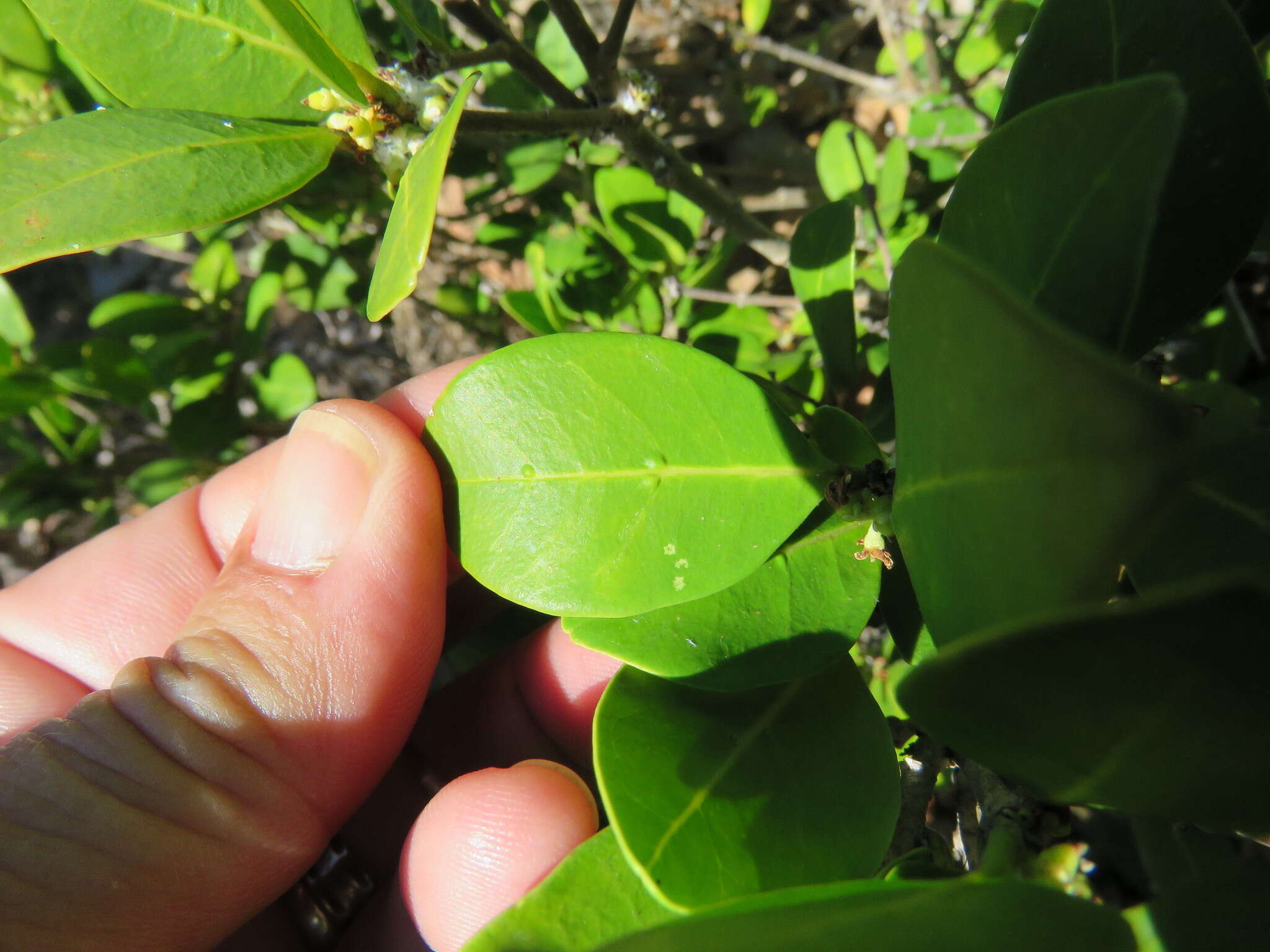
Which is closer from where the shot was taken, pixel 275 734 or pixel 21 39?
pixel 275 734

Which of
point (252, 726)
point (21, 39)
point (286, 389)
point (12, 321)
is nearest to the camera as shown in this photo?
point (252, 726)

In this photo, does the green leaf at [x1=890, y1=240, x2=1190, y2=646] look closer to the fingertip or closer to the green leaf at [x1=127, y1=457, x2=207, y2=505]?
the fingertip

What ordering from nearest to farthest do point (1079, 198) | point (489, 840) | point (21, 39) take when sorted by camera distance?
point (1079, 198)
point (489, 840)
point (21, 39)

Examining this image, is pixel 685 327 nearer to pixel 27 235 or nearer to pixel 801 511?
pixel 801 511

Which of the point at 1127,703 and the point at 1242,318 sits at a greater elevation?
the point at 1127,703

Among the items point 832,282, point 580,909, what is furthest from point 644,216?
point 580,909

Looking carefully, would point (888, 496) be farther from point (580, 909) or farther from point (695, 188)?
point (695, 188)

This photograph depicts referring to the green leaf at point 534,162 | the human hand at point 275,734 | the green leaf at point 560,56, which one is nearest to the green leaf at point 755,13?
the green leaf at point 560,56
